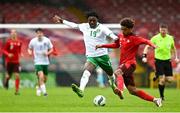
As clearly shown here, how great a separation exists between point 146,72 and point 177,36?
232 inches

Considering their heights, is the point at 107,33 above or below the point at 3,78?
above

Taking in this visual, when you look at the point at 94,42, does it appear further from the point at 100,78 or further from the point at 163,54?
the point at 100,78

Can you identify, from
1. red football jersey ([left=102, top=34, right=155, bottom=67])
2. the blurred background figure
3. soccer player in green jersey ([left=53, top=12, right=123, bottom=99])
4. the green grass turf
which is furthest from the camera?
the blurred background figure

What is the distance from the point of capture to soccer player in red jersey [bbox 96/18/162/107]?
16.8m

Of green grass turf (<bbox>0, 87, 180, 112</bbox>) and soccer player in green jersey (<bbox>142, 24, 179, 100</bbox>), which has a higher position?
soccer player in green jersey (<bbox>142, 24, 179, 100</bbox>)

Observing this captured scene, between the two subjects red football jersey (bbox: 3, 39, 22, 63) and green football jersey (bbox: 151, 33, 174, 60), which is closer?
green football jersey (bbox: 151, 33, 174, 60)

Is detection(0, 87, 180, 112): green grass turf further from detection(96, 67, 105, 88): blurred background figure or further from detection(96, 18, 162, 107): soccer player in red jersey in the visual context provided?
detection(96, 67, 105, 88): blurred background figure

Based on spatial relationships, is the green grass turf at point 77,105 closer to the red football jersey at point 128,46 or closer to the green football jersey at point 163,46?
the red football jersey at point 128,46

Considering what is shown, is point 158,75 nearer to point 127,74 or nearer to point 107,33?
point 107,33

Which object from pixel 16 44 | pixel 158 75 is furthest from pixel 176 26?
pixel 158 75

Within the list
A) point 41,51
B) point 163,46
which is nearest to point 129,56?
point 163,46

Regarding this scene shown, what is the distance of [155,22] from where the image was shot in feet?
138

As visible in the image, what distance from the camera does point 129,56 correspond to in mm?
17109

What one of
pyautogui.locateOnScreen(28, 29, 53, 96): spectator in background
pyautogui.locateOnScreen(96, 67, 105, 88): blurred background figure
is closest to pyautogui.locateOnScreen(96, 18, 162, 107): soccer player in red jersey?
pyautogui.locateOnScreen(28, 29, 53, 96): spectator in background
